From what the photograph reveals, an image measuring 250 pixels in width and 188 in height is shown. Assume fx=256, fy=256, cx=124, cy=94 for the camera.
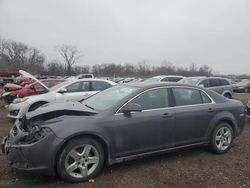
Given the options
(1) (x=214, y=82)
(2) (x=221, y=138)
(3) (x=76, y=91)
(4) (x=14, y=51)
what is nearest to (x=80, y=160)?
(2) (x=221, y=138)

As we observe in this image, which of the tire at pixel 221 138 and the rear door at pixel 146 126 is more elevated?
the rear door at pixel 146 126

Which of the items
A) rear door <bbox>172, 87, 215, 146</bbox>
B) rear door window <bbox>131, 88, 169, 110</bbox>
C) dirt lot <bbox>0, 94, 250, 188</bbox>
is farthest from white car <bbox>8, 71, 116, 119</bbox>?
dirt lot <bbox>0, 94, 250, 188</bbox>

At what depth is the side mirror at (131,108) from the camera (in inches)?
165

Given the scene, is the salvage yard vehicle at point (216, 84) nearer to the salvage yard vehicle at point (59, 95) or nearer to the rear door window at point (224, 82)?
the rear door window at point (224, 82)

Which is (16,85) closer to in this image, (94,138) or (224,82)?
(94,138)

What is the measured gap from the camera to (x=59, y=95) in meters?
8.69

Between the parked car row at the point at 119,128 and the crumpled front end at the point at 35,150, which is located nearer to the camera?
the crumpled front end at the point at 35,150

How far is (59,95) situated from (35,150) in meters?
5.25

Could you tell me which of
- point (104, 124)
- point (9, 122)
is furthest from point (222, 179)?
point (9, 122)

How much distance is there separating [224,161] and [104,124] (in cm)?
248

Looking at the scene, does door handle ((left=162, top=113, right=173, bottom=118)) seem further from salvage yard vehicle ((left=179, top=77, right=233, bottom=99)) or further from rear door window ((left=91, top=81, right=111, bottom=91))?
salvage yard vehicle ((left=179, top=77, right=233, bottom=99))

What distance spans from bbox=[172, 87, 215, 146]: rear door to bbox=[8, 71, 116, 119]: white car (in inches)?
123

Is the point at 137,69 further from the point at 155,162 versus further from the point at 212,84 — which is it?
the point at 155,162

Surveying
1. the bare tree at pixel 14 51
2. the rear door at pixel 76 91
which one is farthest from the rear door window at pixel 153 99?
the bare tree at pixel 14 51
